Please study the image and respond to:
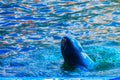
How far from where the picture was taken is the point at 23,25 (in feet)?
37.7

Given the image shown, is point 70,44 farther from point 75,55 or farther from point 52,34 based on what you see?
point 52,34

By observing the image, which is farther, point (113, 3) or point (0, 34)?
point (113, 3)

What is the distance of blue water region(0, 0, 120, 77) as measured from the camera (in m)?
7.71

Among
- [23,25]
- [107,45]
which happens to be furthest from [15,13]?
[107,45]

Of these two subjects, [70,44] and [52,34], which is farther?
[52,34]

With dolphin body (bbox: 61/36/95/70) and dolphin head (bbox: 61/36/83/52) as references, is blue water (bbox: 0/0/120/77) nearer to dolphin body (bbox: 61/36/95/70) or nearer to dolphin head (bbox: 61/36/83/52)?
dolphin body (bbox: 61/36/95/70)

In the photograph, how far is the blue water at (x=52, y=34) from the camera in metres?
7.71

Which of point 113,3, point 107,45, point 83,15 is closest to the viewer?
point 107,45

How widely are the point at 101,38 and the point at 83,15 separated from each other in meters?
2.44

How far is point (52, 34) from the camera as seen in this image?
10.5 metres

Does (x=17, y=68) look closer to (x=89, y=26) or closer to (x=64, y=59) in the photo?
(x=64, y=59)

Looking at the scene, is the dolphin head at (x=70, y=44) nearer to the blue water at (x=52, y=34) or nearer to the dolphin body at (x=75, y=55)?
the dolphin body at (x=75, y=55)

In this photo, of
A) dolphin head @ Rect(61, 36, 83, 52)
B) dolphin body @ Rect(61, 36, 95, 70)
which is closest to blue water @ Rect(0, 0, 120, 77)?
dolphin body @ Rect(61, 36, 95, 70)

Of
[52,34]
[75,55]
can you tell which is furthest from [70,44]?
[52,34]
